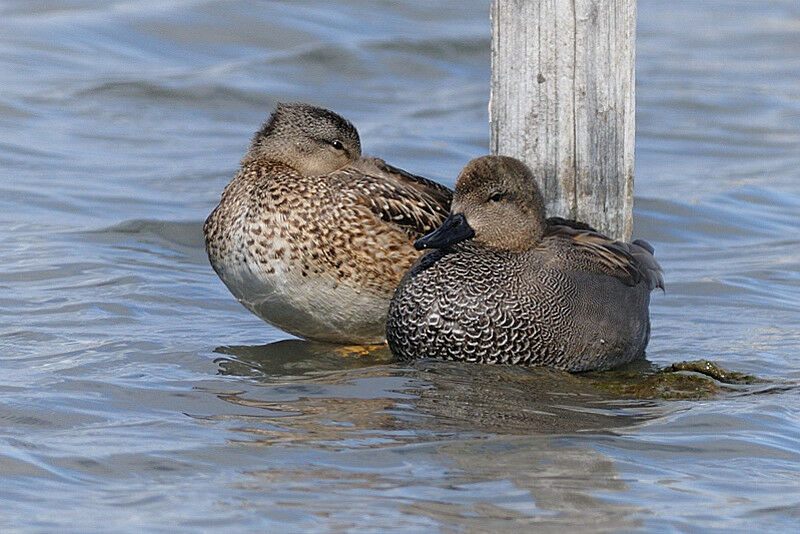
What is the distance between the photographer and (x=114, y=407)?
5605 mm

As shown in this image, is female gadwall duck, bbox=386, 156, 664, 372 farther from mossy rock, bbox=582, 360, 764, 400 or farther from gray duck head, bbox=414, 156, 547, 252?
mossy rock, bbox=582, 360, 764, 400

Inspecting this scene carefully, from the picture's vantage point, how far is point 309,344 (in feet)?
22.5

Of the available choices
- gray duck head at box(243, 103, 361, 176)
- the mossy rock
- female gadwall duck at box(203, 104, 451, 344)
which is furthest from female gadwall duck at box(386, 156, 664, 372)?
gray duck head at box(243, 103, 361, 176)

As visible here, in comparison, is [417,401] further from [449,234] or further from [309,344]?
[309,344]

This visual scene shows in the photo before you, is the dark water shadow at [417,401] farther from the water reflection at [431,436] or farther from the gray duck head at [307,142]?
the gray duck head at [307,142]

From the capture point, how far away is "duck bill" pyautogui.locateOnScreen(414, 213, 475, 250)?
5863 millimetres

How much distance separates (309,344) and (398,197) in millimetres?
933

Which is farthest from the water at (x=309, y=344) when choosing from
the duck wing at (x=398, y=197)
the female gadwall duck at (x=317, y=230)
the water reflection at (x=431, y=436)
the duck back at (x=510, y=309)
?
the duck wing at (x=398, y=197)

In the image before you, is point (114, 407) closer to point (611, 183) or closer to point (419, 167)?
point (611, 183)

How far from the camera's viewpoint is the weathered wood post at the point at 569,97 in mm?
6207

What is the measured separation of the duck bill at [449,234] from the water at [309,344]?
540 mm

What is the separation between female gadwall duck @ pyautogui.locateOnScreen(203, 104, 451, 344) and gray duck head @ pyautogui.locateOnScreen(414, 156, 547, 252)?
0.39 metres

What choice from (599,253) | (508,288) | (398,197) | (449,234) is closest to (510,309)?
(508,288)

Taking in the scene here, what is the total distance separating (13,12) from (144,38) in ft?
5.53
